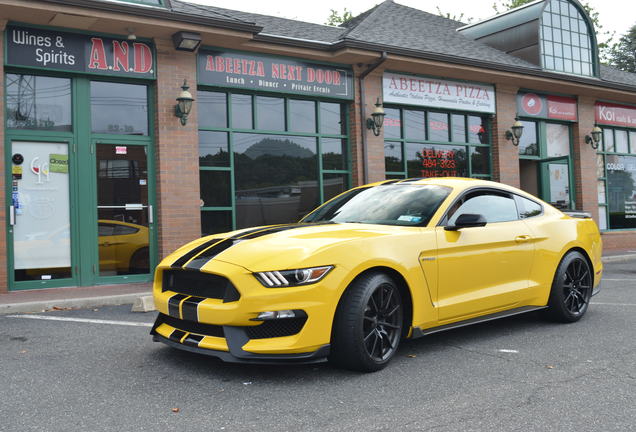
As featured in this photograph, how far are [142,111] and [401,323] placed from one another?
24.2ft

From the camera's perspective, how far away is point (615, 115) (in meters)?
17.8

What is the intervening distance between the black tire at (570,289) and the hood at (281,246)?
83.9 inches

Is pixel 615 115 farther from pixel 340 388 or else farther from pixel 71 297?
pixel 340 388

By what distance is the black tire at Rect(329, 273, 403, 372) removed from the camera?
4.10 meters

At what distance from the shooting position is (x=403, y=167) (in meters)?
13.3

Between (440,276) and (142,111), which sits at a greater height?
(142,111)

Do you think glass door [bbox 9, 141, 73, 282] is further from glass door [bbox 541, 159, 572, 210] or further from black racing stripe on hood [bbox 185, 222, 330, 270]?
glass door [bbox 541, 159, 572, 210]

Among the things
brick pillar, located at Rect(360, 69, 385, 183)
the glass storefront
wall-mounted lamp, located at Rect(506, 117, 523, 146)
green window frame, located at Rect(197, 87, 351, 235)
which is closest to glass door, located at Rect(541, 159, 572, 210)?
wall-mounted lamp, located at Rect(506, 117, 523, 146)

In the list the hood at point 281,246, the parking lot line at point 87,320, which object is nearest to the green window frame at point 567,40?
the hood at point 281,246

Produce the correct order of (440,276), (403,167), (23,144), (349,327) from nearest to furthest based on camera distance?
(349,327), (440,276), (23,144), (403,167)

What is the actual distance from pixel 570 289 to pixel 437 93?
8472 millimetres

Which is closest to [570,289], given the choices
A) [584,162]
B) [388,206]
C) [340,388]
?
[388,206]

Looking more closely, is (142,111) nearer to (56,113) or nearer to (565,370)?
(56,113)

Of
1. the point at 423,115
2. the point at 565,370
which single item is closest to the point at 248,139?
the point at 423,115
